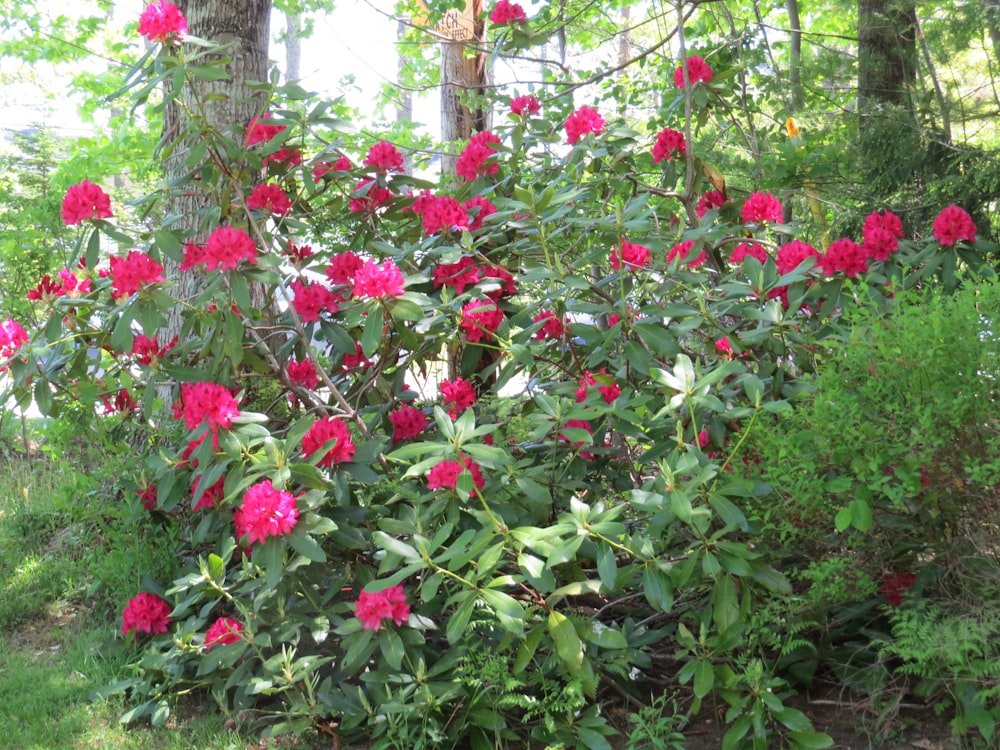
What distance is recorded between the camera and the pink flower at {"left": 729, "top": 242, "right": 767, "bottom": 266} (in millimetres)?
3381

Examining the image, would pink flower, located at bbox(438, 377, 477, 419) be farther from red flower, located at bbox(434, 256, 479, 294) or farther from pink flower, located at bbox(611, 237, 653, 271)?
pink flower, located at bbox(611, 237, 653, 271)

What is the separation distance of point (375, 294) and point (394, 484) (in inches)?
27.1

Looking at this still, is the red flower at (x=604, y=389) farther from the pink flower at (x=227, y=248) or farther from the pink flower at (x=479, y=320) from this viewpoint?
the pink flower at (x=227, y=248)

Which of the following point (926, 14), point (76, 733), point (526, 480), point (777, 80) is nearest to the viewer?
point (526, 480)

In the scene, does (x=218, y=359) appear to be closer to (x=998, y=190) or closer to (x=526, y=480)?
(x=526, y=480)

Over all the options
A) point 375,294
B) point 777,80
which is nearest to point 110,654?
point 375,294

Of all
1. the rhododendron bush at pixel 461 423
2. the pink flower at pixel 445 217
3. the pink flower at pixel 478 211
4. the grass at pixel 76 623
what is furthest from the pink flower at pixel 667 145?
the grass at pixel 76 623

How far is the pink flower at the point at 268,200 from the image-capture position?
340 cm

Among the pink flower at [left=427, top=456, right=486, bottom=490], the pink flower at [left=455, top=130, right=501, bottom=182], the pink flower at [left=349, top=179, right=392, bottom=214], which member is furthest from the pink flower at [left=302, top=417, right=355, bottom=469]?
the pink flower at [left=455, top=130, right=501, bottom=182]

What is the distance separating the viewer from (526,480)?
279cm

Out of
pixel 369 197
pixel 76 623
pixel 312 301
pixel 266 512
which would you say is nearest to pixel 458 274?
pixel 312 301

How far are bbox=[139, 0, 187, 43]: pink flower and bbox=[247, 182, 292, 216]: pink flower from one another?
585 mm

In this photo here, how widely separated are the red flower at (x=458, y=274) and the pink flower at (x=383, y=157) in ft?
1.87

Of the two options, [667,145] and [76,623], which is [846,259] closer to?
[667,145]
